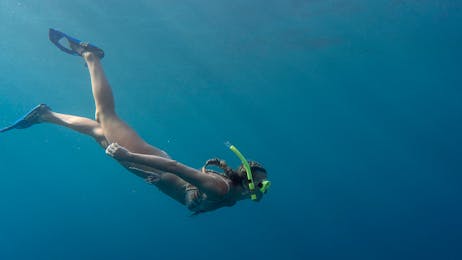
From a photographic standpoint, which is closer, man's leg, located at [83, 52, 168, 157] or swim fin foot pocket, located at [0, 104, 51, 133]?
man's leg, located at [83, 52, 168, 157]

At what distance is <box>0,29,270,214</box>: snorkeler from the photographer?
4836mm

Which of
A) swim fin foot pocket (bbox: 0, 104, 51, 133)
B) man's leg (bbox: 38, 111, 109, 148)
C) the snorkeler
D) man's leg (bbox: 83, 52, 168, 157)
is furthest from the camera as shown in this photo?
swim fin foot pocket (bbox: 0, 104, 51, 133)

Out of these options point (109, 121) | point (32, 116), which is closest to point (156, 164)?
point (109, 121)

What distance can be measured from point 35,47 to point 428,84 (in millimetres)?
34262

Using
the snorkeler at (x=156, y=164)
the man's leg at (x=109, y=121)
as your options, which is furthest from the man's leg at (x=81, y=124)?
the man's leg at (x=109, y=121)

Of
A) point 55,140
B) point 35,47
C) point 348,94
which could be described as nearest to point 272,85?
point 348,94

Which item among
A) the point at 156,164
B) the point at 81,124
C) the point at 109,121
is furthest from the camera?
the point at 81,124

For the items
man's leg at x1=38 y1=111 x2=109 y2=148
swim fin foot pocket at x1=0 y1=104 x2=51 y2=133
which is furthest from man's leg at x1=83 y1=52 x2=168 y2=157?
swim fin foot pocket at x1=0 y1=104 x2=51 y2=133

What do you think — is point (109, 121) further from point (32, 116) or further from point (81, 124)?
point (32, 116)

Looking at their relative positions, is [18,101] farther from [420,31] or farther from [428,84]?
[428,84]

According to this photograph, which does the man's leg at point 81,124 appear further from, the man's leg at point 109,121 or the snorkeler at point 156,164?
the man's leg at point 109,121

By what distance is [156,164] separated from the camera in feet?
15.8

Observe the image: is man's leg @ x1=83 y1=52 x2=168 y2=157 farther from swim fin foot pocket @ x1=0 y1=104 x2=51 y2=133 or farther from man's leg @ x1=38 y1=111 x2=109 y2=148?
swim fin foot pocket @ x1=0 y1=104 x2=51 y2=133

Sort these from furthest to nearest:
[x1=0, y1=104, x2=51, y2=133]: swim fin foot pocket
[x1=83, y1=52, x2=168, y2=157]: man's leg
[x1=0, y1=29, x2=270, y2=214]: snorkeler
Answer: [x1=0, y1=104, x2=51, y2=133]: swim fin foot pocket, [x1=83, y1=52, x2=168, y2=157]: man's leg, [x1=0, y1=29, x2=270, y2=214]: snorkeler
